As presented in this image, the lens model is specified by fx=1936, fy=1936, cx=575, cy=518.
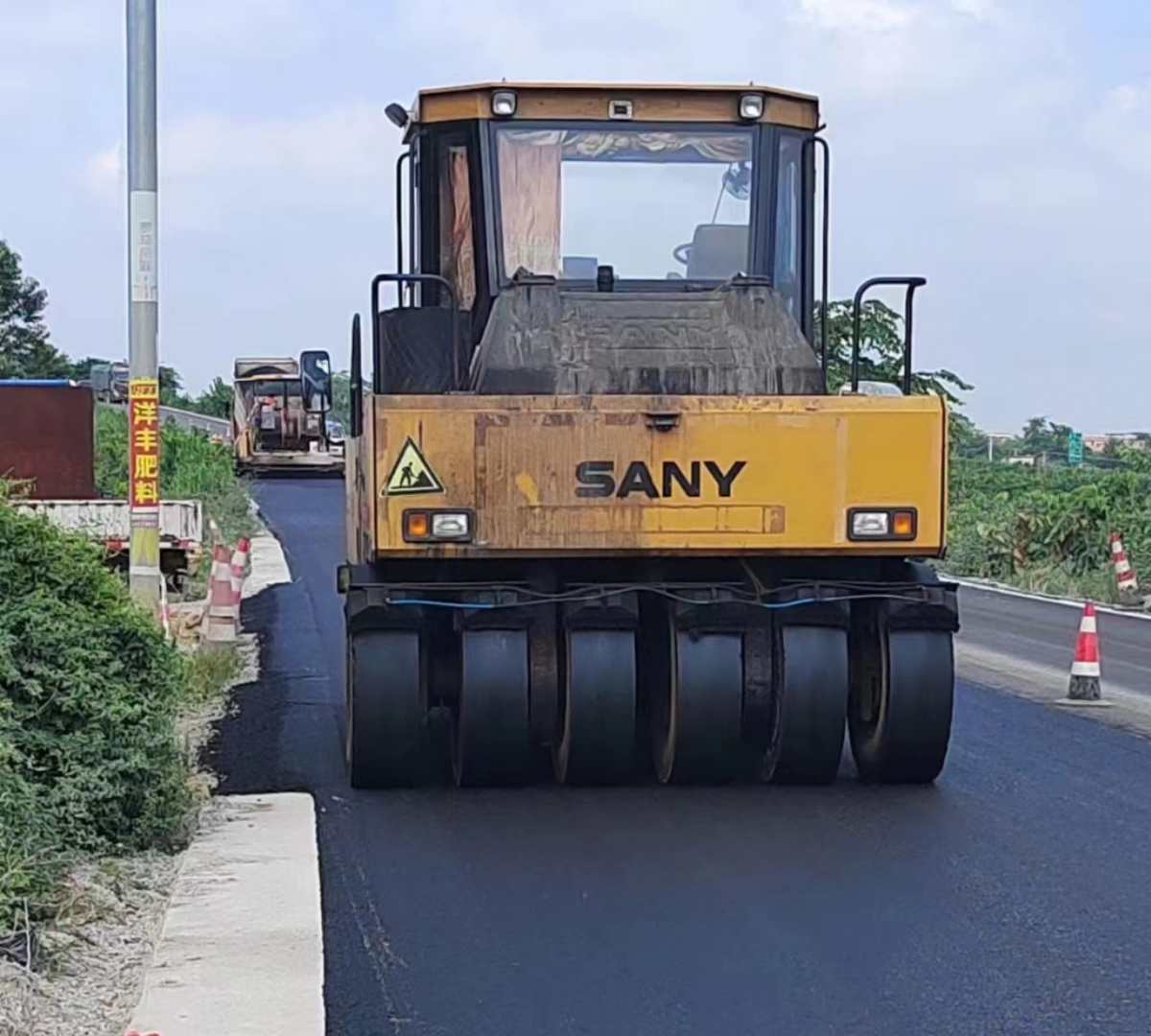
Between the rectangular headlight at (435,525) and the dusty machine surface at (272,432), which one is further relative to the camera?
the dusty machine surface at (272,432)

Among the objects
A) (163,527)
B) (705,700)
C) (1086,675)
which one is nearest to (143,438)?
(705,700)

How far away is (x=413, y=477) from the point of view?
8375 mm

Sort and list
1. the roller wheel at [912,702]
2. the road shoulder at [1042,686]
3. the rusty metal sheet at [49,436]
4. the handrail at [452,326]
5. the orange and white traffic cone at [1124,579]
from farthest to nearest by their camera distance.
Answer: the orange and white traffic cone at [1124,579]
the rusty metal sheet at [49,436]
the road shoulder at [1042,686]
the handrail at [452,326]
the roller wheel at [912,702]

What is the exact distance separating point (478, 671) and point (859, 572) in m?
1.87

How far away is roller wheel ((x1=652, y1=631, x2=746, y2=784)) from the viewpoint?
348 inches

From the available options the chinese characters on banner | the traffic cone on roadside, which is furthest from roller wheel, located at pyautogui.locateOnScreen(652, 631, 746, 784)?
the traffic cone on roadside

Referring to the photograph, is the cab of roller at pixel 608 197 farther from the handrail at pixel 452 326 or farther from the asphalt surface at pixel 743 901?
the asphalt surface at pixel 743 901

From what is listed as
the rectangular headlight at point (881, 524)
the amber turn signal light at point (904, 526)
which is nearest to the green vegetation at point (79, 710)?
the rectangular headlight at point (881, 524)

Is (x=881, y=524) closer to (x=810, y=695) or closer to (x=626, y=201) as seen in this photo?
(x=810, y=695)

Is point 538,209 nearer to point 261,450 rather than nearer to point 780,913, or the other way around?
point 780,913

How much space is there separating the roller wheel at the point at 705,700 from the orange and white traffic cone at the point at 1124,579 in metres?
14.8

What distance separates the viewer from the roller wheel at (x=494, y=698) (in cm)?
881

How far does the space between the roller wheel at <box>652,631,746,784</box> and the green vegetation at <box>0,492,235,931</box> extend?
87.4 inches

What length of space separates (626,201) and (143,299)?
2.78 m
